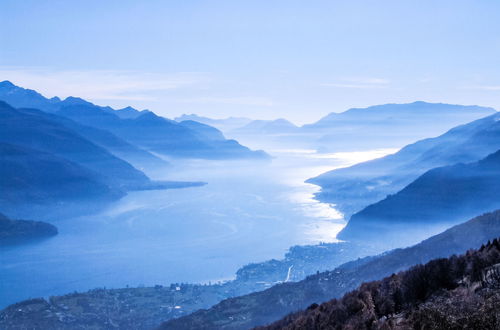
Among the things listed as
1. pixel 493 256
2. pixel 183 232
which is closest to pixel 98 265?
pixel 183 232

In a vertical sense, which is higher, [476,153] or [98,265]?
[476,153]

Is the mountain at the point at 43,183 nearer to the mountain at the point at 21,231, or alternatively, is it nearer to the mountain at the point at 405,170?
the mountain at the point at 21,231

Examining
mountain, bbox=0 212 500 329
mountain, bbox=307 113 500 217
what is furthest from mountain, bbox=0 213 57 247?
mountain, bbox=307 113 500 217

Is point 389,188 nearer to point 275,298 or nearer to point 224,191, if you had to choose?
point 224,191

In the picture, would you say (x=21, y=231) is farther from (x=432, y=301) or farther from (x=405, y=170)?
(x=432, y=301)

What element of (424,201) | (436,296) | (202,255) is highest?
(436,296)

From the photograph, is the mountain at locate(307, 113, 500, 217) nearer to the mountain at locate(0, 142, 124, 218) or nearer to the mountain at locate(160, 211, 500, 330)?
the mountain at locate(0, 142, 124, 218)

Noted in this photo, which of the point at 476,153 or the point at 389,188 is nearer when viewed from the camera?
the point at 476,153

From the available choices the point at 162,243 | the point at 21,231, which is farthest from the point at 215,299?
the point at 21,231
